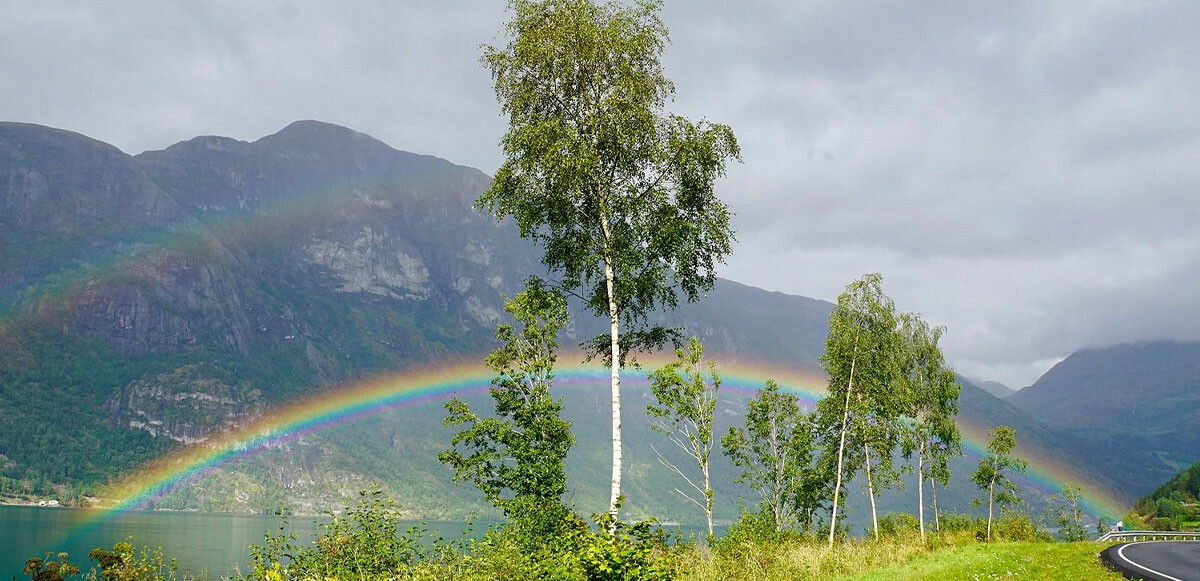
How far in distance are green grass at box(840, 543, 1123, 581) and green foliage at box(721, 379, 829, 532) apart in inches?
671

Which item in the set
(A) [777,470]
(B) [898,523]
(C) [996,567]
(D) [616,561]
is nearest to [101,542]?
(A) [777,470]

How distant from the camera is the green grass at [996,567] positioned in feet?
72.7

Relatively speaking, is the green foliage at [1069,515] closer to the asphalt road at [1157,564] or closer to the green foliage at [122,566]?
the asphalt road at [1157,564]

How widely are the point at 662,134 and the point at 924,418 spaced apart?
36.8 meters

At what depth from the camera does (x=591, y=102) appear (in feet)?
67.7

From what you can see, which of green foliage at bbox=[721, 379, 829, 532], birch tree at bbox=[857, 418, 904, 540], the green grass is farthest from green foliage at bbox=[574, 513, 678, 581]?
green foliage at bbox=[721, 379, 829, 532]

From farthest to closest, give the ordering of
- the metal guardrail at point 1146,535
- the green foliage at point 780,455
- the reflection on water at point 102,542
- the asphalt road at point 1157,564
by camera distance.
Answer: the reflection on water at point 102,542 < the metal guardrail at point 1146,535 < the green foliage at point 780,455 < the asphalt road at point 1157,564

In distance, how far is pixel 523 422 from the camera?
24.4 meters

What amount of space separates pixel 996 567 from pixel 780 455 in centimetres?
2822

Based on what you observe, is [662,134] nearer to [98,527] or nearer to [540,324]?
[540,324]

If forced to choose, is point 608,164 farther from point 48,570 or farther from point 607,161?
Result: point 48,570

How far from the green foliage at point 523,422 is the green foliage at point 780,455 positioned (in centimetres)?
2675

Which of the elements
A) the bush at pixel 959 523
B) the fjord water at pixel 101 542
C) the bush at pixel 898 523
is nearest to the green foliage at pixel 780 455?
the bush at pixel 898 523

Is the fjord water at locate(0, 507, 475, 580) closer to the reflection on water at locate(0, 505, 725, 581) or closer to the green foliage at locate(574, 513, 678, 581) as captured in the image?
the reflection on water at locate(0, 505, 725, 581)
